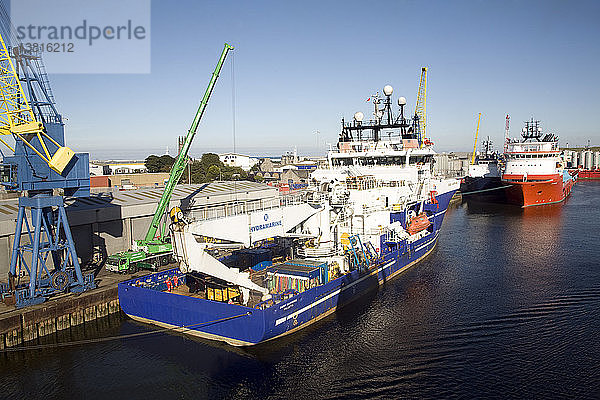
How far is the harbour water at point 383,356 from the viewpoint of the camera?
14.2 meters

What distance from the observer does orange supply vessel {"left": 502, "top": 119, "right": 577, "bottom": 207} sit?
56.4 metres

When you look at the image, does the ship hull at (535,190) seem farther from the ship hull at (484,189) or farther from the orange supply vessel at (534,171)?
the ship hull at (484,189)

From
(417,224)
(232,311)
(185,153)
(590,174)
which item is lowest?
(232,311)

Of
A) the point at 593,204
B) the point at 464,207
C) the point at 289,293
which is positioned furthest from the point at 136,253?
the point at 593,204

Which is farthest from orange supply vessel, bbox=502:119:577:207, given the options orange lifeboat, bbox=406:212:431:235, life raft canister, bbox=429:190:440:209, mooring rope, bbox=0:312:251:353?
mooring rope, bbox=0:312:251:353

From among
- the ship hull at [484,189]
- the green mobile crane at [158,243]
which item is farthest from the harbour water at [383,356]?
the ship hull at [484,189]

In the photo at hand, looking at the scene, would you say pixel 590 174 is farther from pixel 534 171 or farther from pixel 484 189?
pixel 534 171

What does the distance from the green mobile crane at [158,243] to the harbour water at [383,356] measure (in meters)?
4.33

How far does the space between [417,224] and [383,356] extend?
15.4m

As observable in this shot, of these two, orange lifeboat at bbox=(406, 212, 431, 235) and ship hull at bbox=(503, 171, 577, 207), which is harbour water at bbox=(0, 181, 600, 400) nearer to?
orange lifeboat at bbox=(406, 212, 431, 235)

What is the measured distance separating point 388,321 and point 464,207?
45924mm

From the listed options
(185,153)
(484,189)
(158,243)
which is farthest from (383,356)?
(484,189)

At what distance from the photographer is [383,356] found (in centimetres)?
1630

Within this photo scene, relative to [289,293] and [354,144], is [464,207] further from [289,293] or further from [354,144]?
[289,293]
